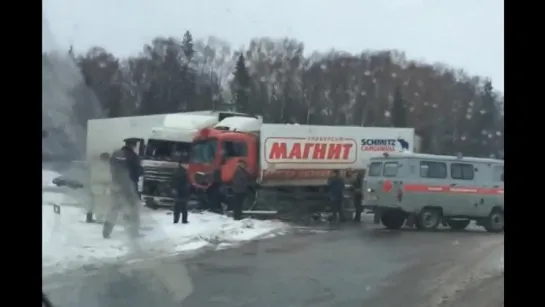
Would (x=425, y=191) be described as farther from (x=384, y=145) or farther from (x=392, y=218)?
(x=384, y=145)

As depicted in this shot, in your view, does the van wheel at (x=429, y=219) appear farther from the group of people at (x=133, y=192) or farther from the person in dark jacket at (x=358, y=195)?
the group of people at (x=133, y=192)

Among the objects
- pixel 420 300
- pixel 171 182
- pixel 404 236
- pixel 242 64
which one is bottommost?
pixel 420 300

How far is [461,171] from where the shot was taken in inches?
91.2

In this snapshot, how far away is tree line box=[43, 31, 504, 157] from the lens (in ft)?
6.69

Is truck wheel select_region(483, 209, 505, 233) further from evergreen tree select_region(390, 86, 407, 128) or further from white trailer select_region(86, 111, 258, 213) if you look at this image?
white trailer select_region(86, 111, 258, 213)

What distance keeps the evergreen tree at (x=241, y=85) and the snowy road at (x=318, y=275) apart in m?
0.53

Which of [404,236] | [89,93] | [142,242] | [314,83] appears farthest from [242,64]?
[404,236]

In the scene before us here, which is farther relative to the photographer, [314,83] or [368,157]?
[368,157]

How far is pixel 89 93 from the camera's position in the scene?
7.21 ft

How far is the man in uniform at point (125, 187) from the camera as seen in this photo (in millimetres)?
2166

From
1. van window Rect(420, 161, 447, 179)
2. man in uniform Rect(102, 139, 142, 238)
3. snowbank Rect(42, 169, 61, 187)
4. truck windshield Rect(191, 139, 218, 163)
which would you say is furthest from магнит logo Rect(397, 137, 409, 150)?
snowbank Rect(42, 169, 61, 187)
